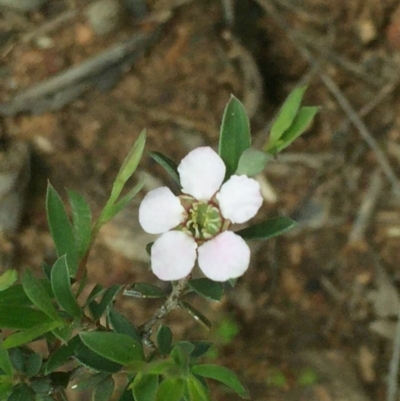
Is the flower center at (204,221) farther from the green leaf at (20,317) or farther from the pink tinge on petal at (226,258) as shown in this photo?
the green leaf at (20,317)

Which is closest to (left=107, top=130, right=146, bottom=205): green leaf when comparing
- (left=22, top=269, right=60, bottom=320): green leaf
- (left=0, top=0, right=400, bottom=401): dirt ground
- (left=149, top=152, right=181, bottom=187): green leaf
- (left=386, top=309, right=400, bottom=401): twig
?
(left=149, top=152, right=181, bottom=187): green leaf

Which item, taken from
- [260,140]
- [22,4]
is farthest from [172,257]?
[22,4]

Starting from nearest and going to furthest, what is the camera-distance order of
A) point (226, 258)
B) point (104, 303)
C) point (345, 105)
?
point (226, 258), point (104, 303), point (345, 105)

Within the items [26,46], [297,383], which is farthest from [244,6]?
[297,383]

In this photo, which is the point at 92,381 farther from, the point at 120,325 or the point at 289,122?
the point at 289,122

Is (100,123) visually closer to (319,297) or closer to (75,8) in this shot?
(75,8)

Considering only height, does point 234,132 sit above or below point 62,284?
above

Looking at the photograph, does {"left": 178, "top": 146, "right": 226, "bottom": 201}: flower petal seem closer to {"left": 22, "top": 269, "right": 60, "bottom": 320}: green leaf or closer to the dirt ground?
{"left": 22, "top": 269, "right": 60, "bottom": 320}: green leaf
